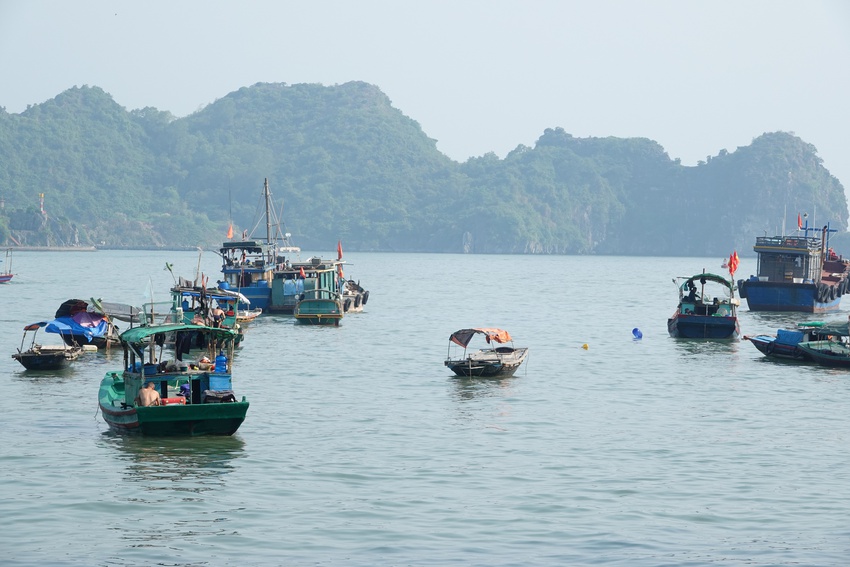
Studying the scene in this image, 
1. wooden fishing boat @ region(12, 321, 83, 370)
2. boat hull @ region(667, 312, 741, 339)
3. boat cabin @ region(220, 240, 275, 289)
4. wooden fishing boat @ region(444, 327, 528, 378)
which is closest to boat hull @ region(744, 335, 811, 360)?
boat hull @ region(667, 312, 741, 339)

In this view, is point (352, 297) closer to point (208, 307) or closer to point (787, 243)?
point (208, 307)

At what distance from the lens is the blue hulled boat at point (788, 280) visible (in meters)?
86.1

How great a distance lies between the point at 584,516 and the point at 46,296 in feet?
275

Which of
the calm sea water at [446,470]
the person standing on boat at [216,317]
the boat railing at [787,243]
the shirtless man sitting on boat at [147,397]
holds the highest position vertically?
the boat railing at [787,243]

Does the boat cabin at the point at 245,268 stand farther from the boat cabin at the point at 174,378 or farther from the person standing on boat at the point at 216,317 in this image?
the boat cabin at the point at 174,378

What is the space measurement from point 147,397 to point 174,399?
87 cm

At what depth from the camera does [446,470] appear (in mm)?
29266

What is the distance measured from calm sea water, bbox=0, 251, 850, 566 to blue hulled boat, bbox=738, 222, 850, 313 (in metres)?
34.6

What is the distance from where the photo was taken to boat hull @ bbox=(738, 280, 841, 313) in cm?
8594

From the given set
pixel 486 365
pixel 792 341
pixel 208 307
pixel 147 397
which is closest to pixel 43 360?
pixel 208 307

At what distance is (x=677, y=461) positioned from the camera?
30656 mm

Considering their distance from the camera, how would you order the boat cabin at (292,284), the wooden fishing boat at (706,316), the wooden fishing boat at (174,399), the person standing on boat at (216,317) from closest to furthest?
the wooden fishing boat at (174,399)
the person standing on boat at (216,317)
the wooden fishing boat at (706,316)
the boat cabin at (292,284)

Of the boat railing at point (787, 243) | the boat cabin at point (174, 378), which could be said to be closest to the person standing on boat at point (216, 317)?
the boat cabin at point (174, 378)

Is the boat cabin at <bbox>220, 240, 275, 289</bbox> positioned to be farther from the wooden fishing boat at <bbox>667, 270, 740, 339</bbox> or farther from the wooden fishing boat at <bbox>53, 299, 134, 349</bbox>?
the wooden fishing boat at <bbox>667, 270, 740, 339</bbox>
